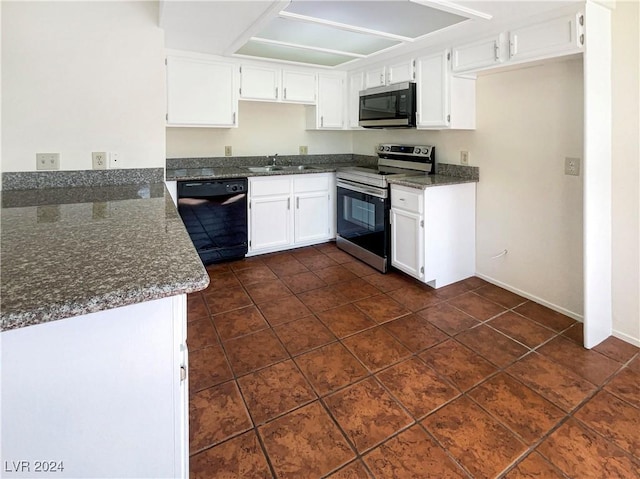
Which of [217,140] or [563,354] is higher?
[217,140]

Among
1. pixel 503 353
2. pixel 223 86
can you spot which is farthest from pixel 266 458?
pixel 223 86

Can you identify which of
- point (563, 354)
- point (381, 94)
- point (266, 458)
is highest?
point (381, 94)

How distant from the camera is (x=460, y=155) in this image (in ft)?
11.0

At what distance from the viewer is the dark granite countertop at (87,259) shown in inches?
30.1

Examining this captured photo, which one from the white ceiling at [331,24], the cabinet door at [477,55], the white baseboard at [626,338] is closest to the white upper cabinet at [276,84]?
the white ceiling at [331,24]

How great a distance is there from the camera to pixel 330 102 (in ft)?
14.1

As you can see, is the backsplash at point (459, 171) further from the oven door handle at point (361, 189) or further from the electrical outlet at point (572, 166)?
the electrical outlet at point (572, 166)

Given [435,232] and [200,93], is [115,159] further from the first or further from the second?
[435,232]

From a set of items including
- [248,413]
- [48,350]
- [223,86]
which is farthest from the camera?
[223,86]

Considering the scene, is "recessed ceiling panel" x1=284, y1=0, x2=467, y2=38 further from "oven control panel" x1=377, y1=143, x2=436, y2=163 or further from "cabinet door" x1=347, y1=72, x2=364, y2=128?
"cabinet door" x1=347, y1=72, x2=364, y2=128

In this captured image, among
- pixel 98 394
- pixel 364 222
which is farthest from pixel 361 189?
pixel 98 394

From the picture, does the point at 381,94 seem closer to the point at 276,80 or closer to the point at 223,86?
the point at 276,80

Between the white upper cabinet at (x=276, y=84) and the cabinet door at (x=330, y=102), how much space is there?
107mm

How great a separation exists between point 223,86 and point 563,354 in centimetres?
349
